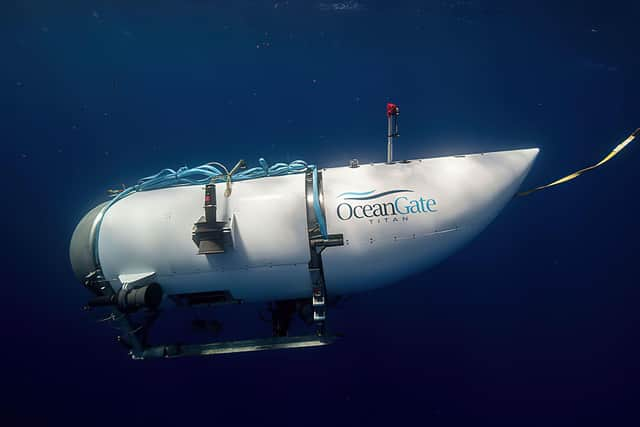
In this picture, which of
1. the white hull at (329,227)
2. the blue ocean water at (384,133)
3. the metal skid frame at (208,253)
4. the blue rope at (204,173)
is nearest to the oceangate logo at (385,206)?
the white hull at (329,227)

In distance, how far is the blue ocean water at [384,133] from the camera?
2.92m

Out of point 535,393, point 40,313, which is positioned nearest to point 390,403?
point 535,393

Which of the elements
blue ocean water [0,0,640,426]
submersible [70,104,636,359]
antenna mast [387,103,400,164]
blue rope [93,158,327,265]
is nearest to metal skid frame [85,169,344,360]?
submersible [70,104,636,359]

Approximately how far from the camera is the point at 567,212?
3088 millimetres

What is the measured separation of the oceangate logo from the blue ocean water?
1.30 metres

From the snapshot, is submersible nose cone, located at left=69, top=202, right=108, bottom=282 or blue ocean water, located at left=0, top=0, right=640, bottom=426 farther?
blue ocean water, located at left=0, top=0, right=640, bottom=426

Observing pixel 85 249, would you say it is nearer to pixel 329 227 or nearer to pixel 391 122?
pixel 329 227

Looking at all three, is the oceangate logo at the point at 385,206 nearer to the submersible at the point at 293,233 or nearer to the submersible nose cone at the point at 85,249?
the submersible at the point at 293,233

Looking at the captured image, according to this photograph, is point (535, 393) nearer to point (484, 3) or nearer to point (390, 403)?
point (390, 403)

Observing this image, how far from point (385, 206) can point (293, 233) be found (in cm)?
57

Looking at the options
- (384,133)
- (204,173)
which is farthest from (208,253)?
(384,133)

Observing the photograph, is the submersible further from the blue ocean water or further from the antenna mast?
the blue ocean water

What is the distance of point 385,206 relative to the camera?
172 centimetres

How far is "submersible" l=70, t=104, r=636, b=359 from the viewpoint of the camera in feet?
5.62
